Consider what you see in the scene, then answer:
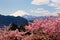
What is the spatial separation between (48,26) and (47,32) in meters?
0.36

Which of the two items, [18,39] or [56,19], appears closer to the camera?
[56,19]

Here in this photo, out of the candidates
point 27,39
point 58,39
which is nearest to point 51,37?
point 58,39

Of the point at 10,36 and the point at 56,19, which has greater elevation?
the point at 56,19

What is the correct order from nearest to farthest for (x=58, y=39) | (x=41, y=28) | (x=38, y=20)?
(x=58, y=39), (x=41, y=28), (x=38, y=20)

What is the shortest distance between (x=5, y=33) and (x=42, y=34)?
2.52 meters

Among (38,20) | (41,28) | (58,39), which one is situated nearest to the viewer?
(58,39)

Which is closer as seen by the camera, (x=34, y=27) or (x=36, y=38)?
(x=36, y=38)

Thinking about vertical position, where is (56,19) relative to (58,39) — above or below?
above

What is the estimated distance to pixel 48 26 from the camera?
1212 cm

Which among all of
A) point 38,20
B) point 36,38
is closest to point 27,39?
point 36,38

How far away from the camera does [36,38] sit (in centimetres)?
1163

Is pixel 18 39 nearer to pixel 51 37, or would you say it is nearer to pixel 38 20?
pixel 38 20

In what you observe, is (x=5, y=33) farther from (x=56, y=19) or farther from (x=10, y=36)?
(x=56, y=19)

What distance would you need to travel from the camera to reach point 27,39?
12.1 meters
